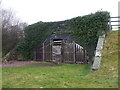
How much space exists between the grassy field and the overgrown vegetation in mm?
1874

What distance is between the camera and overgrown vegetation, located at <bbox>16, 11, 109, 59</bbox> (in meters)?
17.4

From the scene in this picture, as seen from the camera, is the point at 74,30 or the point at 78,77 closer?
the point at 78,77

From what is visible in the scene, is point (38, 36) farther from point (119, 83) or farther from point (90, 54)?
point (119, 83)

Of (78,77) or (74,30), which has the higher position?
(74,30)

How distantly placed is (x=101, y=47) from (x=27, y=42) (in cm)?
1055

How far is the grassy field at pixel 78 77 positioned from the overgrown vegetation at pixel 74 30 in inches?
73.8

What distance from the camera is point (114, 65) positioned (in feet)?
33.0

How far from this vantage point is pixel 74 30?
18.9 m

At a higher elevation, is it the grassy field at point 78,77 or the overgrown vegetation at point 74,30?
the overgrown vegetation at point 74,30

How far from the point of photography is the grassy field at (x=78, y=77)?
716 cm

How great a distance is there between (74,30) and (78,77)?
1048cm

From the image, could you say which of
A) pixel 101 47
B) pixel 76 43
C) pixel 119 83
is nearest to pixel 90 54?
pixel 76 43

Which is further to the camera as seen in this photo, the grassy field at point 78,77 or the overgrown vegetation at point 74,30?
the overgrown vegetation at point 74,30

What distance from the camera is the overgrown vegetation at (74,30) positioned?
684 inches
